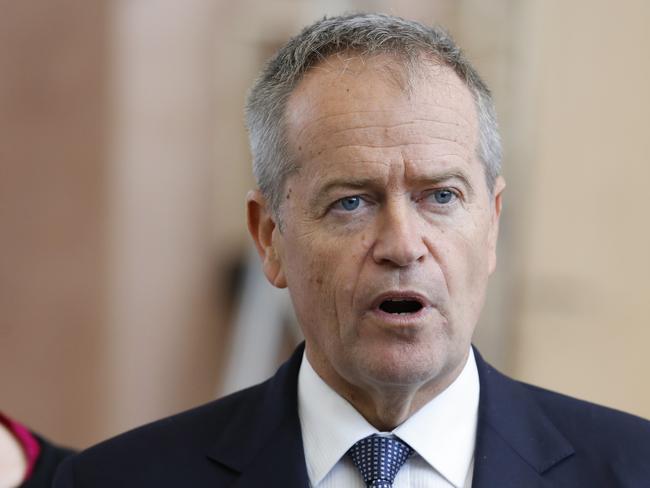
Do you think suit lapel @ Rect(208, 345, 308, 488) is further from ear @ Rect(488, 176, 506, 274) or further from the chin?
ear @ Rect(488, 176, 506, 274)

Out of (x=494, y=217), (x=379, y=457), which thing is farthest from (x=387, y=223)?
(x=379, y=457)

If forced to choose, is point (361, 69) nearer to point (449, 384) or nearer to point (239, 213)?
point (449, 384)

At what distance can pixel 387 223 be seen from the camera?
325 centimetres

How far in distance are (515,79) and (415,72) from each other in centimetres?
445

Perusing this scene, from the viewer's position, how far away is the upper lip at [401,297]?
10.5 ft

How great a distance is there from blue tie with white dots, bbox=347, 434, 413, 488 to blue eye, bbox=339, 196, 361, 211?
1.62 ft

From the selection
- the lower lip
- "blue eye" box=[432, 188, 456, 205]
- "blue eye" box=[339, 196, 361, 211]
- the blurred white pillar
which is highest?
"blue eye" box=[432, 188, 456, 205]

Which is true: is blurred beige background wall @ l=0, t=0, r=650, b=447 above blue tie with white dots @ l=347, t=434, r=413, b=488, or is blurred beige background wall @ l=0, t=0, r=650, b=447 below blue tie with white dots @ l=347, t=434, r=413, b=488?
below

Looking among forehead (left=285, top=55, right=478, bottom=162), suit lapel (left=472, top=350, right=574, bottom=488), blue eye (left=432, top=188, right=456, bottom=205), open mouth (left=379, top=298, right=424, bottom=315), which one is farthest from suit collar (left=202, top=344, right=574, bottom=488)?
forehead (left=285, top=55, right=478, bottom=162)

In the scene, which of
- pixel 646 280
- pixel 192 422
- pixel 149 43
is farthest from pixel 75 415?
pixel 192 422

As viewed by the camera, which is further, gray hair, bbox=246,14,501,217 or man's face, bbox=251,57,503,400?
gray hair, bbox=246,14,501,217

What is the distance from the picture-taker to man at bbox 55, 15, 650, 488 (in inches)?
128

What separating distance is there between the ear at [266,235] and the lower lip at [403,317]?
0.43 m

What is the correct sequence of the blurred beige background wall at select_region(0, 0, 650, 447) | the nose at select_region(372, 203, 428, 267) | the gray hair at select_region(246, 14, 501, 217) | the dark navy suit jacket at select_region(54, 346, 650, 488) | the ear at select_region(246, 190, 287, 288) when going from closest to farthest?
the nose at select_region(372, 203, 428, 267)
the dark navy suit jacket at select_region(54, 346, 650, 488)
the gray hair at select_region(246, 14, 501, 217)
the ear at select_region(246, 190, 287, 288)
the blurred beige background wall at select_region(0, 0, 650, 447)
